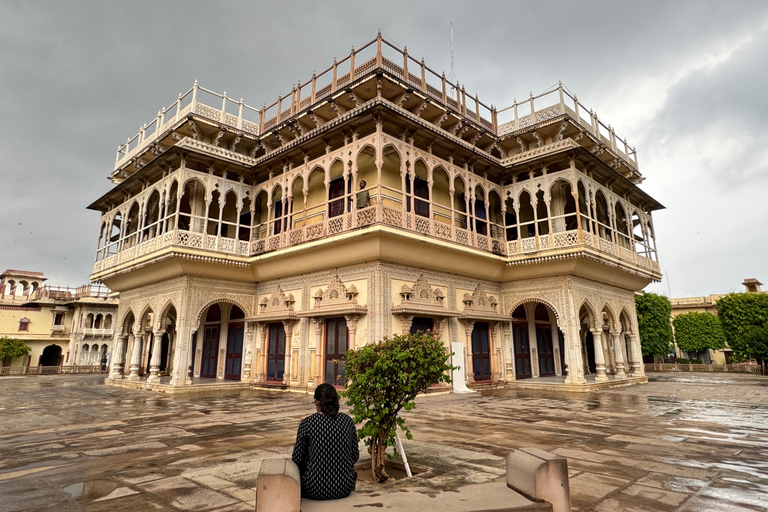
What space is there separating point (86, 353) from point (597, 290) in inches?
1832

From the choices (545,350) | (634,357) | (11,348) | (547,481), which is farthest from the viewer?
(11,348)

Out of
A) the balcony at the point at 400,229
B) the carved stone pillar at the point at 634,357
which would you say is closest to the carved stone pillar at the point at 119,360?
the balcony at the point at 400,229

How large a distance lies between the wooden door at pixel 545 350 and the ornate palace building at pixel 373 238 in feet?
0.31

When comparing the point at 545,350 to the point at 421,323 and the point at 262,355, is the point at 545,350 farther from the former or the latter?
the point at 262,355

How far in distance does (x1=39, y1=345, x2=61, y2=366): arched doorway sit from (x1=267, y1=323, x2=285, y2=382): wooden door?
3856 cm

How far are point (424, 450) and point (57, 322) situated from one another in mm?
50054

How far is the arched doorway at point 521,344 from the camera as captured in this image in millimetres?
18578

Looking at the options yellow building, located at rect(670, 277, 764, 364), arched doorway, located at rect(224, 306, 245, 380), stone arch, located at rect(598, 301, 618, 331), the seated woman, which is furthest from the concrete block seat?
yellow building, located at rect(670, 277, 764, 364)

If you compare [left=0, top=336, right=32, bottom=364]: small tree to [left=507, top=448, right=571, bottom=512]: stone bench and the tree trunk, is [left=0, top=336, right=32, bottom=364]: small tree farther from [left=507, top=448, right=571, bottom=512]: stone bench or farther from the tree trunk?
[left=507, top=448, right=571, bottom=512]: stone bench

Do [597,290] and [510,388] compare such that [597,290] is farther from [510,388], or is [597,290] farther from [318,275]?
[318,275]

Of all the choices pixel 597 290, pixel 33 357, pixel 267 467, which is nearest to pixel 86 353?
pixel 33 357

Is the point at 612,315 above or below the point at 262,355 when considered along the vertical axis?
above

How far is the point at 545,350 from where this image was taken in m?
20.1

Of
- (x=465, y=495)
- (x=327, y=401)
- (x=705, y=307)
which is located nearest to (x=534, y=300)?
(x=465, y=495)
